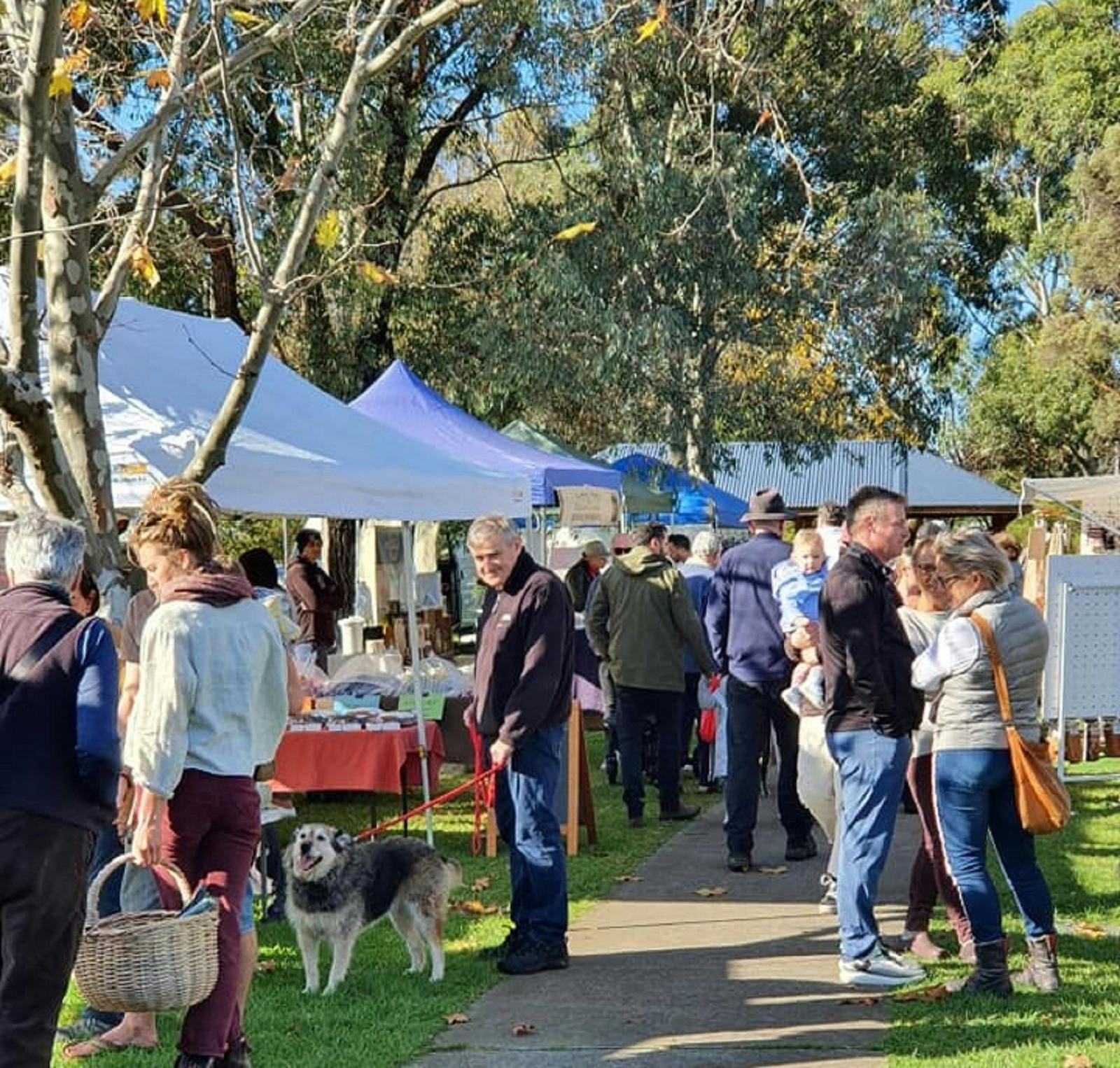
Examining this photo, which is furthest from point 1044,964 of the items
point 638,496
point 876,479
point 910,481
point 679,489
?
point 876,479

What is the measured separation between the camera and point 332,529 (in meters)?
22.5

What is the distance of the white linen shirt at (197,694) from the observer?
5285mm

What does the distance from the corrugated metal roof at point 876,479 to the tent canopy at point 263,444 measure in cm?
2757

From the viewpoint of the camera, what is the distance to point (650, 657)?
38.6 feet

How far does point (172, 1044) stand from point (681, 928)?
9.25ft

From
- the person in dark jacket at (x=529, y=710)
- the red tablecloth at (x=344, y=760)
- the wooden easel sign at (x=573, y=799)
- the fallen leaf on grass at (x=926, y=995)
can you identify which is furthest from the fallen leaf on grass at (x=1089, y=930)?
the red tablecloth at (x=344, y=760)

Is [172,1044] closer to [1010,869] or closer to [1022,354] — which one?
[1010,869]

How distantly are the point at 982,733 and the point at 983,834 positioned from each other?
41 cm

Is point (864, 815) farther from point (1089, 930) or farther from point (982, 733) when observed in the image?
point (1089, 930)

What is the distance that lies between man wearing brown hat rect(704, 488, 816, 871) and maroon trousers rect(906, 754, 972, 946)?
1957mm

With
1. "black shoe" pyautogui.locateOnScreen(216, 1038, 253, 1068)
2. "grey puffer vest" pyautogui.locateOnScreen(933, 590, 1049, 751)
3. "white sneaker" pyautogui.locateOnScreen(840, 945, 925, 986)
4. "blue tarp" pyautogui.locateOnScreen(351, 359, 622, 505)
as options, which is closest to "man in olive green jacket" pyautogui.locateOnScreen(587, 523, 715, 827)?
"blue tarp" pyautogui.locateOnScreen(351, 359, 622, 505)

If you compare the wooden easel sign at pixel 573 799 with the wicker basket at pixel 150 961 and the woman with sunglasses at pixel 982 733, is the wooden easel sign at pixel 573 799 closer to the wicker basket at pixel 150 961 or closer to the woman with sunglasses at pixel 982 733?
the woman with sunglasses at pixel 982 733

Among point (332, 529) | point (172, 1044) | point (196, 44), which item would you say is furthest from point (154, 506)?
point (332, 529)

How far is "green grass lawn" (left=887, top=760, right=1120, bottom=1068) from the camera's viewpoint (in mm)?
5906
